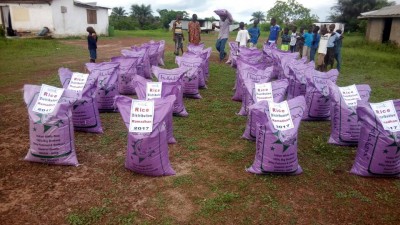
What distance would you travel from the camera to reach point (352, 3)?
1385 inches

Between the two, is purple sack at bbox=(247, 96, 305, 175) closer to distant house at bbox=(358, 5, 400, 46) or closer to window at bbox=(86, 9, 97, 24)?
distant house at bbox=(358, 5, 400, 46)

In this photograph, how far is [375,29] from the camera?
18953mm

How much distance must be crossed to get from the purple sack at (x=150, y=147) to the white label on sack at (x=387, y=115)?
6.99 ft

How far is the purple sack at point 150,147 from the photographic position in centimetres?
316

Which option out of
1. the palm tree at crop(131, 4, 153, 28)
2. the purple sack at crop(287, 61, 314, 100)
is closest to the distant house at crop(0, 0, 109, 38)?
the purple sack at crop(287, 61, 314, 100)

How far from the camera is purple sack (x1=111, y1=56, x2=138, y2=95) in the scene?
20.2ft

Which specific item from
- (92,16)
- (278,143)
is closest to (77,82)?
(278,143)

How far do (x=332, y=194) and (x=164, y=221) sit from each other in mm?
1605

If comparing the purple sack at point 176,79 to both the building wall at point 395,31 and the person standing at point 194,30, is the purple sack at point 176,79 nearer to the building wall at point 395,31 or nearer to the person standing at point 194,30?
the person standing at point 194,30

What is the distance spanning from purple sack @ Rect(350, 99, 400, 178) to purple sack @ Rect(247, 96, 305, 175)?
2.16 ft

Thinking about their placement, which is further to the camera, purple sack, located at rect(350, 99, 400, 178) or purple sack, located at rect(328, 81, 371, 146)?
purple sack, located at rect(328, 81, 371, 146)

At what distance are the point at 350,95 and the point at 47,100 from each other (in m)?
3.59

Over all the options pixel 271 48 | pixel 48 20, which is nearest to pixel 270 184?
pixel 271 48

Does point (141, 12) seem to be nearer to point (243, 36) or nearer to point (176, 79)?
point (243, 36)
